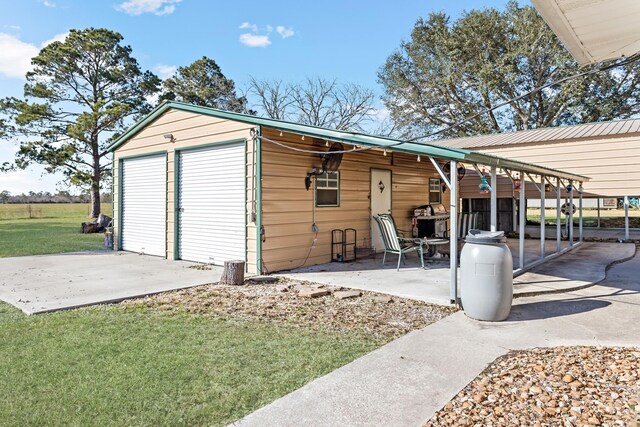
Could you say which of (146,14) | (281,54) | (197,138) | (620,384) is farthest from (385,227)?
(281,54)

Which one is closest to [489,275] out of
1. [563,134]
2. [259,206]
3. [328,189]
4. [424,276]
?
[424,276]

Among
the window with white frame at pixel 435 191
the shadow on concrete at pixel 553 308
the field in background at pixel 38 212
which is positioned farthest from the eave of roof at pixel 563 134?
the field in background at pixel 38 212

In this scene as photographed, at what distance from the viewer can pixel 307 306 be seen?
5.00 metres

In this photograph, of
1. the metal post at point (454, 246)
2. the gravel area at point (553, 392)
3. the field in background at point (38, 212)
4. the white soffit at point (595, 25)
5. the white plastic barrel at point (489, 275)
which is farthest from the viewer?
the field in background at point (38, 212)

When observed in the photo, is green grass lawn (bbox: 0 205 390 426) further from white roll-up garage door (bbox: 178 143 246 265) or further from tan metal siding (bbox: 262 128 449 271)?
white roll-up garage door (bbox: 178 143 246 265)

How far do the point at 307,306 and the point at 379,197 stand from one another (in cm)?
508

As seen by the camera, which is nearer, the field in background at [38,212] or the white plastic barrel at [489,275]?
the white plastic barrel at [489,275]

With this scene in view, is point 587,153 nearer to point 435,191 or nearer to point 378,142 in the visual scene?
point 435,191

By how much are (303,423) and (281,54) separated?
72.1ft

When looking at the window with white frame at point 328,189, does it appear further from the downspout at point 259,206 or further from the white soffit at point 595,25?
the white soffit at point 595,25

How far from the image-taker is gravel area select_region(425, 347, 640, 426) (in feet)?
7.77

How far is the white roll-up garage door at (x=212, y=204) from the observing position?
7520 millimetres

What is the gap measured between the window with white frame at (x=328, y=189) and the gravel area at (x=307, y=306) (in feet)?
7.75

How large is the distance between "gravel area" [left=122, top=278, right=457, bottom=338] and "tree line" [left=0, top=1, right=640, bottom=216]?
1875cm
